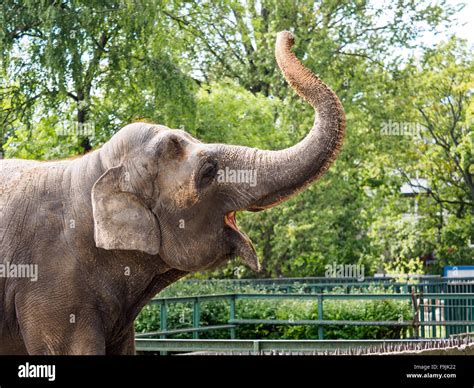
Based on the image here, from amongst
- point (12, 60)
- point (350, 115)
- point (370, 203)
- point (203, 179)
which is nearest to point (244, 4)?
point (350, 115)

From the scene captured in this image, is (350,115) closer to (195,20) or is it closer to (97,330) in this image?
(195,20)

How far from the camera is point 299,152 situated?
5859 millimetres

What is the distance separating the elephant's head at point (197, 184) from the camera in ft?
19.0

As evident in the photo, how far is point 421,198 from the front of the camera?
151 ft

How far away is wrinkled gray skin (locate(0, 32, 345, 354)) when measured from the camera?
5.78m

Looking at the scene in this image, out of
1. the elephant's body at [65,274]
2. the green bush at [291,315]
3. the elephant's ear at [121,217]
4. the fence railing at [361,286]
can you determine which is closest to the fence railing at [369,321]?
the green bush at [291,315]

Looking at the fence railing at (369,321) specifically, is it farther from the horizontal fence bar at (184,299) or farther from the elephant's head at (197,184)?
the elephant's head at (197,184)

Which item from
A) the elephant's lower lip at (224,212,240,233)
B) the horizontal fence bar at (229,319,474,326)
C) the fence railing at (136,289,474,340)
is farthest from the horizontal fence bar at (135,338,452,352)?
the horizontal fence bar at (229,319,474,326)

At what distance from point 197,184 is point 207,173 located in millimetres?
98

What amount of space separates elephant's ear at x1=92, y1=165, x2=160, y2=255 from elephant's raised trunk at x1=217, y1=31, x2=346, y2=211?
61cm

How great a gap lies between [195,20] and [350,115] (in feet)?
25.9

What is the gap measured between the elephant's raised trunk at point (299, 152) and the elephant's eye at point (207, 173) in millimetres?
153

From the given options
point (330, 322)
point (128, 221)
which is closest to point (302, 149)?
point (128, 221)

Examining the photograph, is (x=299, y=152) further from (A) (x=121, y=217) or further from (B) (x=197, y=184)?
(A) (x=121, y=217)
